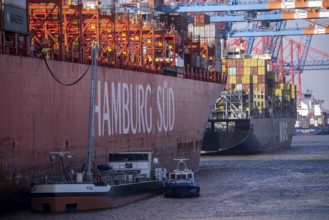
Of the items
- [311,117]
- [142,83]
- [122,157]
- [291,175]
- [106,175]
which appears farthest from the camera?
[311,117]

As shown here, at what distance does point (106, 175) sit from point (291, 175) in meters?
18.5

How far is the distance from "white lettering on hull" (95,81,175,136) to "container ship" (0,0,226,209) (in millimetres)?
51

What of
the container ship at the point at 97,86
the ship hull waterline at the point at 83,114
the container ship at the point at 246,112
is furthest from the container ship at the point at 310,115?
the ship hull waterline at the point at 83,114

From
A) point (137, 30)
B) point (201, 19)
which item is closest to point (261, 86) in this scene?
point (201, 19)

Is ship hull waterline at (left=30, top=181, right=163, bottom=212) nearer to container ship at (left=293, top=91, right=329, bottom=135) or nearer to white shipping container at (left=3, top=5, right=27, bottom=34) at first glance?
white shipping container at (left=3, top=5, right=27, bottom=34)

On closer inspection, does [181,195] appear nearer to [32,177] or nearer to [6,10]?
[32,177]

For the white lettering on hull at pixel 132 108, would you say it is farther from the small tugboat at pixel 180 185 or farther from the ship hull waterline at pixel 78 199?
the ship hull waterline at pixel 78 199

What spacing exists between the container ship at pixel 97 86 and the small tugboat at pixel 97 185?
1.01 metres

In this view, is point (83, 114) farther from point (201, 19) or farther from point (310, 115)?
point (310, 115)

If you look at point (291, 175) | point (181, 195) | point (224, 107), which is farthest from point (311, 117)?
point (181, 195)

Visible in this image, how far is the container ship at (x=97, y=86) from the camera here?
112 feet

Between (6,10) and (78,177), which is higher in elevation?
(6,10)

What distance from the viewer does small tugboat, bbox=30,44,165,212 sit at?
32.9 meters

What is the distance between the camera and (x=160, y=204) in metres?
37.5
